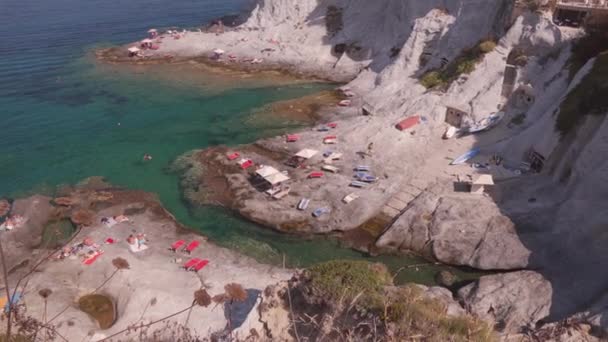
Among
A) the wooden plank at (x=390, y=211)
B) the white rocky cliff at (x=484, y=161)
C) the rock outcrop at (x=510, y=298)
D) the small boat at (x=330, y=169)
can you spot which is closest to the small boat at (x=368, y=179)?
the white rocky cliff at (x=484, y=161)

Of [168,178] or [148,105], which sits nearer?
[168,178]

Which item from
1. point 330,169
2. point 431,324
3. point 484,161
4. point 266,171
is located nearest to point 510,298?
point 431,324

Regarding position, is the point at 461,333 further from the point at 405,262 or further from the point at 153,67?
the point at 153,67

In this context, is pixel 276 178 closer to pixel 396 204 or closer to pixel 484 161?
pixel 396 204

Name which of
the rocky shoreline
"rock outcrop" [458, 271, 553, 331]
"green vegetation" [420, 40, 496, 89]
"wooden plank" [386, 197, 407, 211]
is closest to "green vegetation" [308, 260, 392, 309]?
the rocky shoreline

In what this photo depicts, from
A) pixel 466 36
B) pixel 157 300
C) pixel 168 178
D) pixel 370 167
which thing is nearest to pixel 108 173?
pixel 168 178

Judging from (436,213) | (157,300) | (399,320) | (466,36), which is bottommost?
(157,300)
